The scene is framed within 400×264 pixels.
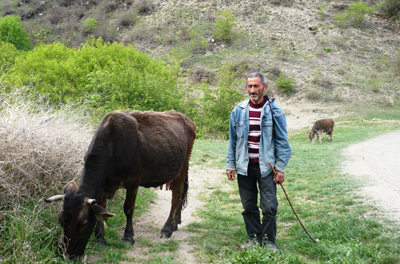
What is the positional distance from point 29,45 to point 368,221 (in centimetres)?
5121

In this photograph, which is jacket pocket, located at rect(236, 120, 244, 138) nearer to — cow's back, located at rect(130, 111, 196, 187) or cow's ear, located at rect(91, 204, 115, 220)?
cow's back, located at rect(130, 111, 196, 187)

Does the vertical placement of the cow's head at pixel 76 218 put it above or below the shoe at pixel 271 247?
above

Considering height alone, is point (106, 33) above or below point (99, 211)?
below

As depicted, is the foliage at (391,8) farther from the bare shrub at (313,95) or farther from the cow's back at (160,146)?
the cow's back at (160,146)

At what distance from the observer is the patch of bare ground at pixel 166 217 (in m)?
4.81

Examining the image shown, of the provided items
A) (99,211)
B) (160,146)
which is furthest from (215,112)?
(99,211)

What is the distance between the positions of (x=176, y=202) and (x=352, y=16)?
56.1m

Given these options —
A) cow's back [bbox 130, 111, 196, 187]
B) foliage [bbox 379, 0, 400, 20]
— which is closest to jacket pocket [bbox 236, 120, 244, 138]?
cow's back [bbox 130, 111, 196, 187]

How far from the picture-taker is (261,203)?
475 cm

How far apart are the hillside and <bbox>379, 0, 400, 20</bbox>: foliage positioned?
140 centimetres

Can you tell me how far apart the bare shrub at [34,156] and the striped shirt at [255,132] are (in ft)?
9.76

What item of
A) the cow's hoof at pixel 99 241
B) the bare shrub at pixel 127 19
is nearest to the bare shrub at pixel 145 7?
the bare shrub at pixel 127 19

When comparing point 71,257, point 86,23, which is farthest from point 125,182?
point 86,23

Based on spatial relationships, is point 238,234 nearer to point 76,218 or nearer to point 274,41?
point 76,218
